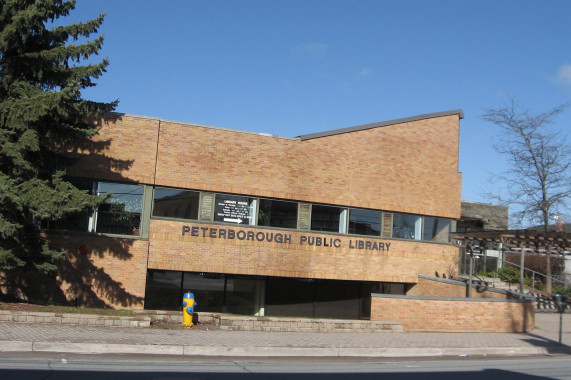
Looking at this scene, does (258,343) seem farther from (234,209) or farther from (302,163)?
(302,163)

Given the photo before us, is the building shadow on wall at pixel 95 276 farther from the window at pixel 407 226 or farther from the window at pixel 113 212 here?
the window at pixel 407 226

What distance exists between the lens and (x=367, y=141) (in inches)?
862

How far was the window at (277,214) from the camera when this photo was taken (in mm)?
20312

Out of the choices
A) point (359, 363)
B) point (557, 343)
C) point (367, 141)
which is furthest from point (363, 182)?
point (359, 363)

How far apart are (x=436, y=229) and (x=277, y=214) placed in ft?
23.1

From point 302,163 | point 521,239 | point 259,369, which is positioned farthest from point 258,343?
point 521,239

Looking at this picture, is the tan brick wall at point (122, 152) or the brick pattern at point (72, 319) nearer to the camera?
the brick pattern at point (72, 319)

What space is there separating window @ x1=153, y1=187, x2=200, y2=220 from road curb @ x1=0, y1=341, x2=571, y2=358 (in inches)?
307

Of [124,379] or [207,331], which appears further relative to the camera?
[207,331]

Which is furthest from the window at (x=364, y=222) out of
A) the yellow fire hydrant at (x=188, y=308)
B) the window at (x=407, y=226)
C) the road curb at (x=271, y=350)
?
the yellow fire hydrant at (x=188, y=308)

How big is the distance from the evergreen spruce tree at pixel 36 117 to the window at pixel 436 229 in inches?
532

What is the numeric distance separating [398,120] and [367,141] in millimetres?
1696

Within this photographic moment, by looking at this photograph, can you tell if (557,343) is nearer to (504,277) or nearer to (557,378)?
(557,378)

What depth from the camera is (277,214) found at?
20531 mm
